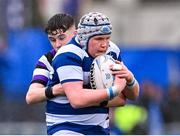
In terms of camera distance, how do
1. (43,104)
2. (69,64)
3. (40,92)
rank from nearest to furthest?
(69,64) < (40,92) < (43,104)

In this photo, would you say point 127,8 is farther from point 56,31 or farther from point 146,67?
point 56,31

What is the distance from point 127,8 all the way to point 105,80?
99.1ft

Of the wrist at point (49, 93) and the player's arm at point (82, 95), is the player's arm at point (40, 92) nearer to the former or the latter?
the wrist at point (49, 93)

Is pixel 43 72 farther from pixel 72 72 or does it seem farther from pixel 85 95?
pixel 85 95

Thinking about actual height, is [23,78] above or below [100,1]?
above

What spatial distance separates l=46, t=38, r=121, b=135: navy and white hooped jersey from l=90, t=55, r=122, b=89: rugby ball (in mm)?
85

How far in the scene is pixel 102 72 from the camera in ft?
23.8

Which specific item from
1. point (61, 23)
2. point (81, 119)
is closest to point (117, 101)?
point (81, 119)

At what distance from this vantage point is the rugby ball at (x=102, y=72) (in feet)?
23.8

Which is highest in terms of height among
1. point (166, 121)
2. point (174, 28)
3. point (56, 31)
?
point (56, 31)

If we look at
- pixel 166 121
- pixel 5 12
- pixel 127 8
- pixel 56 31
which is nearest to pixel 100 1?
pixel 127 8

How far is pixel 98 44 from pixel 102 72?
0.70 feet

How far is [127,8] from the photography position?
123ft

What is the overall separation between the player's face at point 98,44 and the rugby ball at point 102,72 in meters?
0.05
